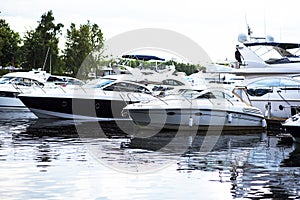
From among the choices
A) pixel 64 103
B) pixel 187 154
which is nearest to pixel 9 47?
pixel 64 103

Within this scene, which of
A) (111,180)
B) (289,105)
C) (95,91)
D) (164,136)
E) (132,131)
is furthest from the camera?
(95,91)

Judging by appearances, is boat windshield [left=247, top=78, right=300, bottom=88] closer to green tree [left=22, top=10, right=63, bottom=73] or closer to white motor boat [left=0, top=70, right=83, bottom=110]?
white motor boat [left=0, top=70, right=83, bottom=110]

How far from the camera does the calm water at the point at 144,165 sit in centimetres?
1216

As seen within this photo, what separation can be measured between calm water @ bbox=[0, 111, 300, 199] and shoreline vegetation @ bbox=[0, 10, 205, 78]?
1309 inches

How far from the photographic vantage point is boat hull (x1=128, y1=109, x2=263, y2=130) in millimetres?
23578

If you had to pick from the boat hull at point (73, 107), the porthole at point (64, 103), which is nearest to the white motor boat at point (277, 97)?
the boat hull at point (73, 107)

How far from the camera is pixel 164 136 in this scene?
72.8 ft

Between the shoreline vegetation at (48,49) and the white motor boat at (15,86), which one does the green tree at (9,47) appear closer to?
the shoreline vegetation at (48,49)

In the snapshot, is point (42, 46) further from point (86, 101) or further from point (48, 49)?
point (86, 101)

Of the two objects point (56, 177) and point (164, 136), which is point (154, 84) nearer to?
point (164, 136)

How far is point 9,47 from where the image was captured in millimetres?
57344

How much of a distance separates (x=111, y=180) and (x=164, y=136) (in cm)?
899

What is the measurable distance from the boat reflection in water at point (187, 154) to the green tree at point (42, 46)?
1235 inches

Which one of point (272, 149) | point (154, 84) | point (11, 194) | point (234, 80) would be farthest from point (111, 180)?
point (234, 80)
